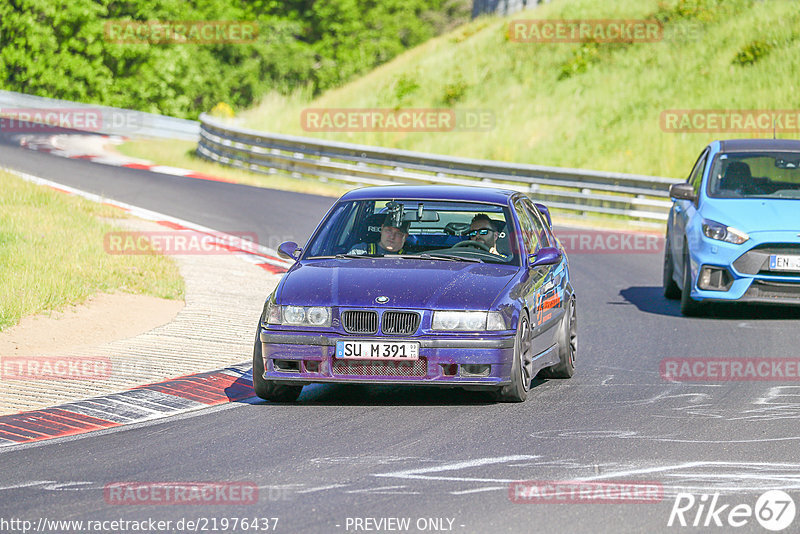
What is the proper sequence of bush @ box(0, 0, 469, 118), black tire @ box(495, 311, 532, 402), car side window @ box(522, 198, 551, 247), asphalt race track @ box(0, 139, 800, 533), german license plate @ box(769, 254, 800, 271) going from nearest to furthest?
asphalt race track @ box(0, 139, 800, 533) < black tire @ box(495, 311, 532, 402) < car side window @ box(522, 198, 551, 247) < german license plate @ box(769, 254, 800, 271) < bush @ box(0, 0, 469, 118)

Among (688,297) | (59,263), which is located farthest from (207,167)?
(688,297)

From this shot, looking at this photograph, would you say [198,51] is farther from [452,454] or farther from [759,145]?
[452,454]

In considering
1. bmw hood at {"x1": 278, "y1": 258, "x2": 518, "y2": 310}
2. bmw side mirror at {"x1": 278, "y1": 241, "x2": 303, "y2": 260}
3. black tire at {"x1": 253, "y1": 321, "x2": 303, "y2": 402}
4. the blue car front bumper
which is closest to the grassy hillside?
the blue car front bumper

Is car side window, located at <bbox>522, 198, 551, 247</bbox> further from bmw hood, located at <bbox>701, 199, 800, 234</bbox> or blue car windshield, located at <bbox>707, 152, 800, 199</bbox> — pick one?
blue car windshield, located at <bbox>707, 152, 800, 199</bbox>

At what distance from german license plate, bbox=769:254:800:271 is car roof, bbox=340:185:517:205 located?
3.92 meters

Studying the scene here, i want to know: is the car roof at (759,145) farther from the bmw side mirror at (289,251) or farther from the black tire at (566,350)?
the bmw side mirror at (289,251)

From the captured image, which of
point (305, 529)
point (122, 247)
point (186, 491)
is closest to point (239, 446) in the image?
point (186, 491)

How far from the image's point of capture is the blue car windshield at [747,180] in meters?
14.0

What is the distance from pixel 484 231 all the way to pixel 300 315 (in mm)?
1832

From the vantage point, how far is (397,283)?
8.84m

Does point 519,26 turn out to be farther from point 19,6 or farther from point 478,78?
point 19,6

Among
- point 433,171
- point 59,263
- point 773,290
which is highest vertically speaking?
point 773,290

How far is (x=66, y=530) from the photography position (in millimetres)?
5820

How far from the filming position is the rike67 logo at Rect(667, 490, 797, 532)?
597 cm
